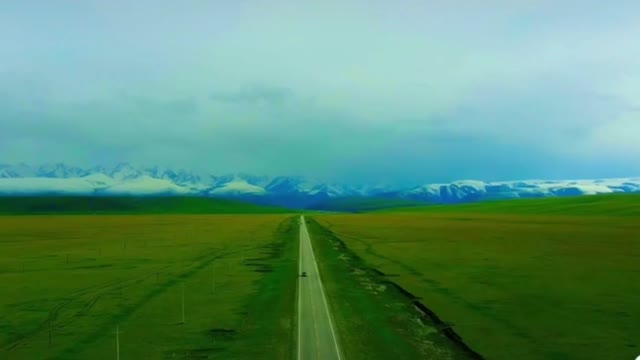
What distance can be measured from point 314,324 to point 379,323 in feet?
11.5

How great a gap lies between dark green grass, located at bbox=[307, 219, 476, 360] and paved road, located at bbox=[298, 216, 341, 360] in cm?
47

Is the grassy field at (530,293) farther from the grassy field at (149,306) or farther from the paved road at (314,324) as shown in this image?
the grassy field at (149,306)

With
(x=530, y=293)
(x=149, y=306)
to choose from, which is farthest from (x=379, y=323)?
(x=530, y=293)

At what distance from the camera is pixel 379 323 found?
3195cm

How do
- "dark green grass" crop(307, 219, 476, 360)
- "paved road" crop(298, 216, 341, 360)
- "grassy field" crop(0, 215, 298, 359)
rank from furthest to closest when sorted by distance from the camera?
"grassy field" crop(0, 215, 298, 359) → "dark green grass" crop(307, 219, 476, 360) → "paved road" crop(298, 216, 341, 360)

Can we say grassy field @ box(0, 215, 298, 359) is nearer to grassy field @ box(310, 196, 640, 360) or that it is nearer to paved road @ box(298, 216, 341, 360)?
paved road @ box(298, 216, 341, 360)

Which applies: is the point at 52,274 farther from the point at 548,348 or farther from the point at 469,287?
the point at 548,348

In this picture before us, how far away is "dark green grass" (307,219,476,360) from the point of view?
26203mm

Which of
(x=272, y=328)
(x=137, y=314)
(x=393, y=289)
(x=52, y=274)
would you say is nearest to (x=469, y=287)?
(x=393, y=289)

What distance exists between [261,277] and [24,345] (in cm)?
2432

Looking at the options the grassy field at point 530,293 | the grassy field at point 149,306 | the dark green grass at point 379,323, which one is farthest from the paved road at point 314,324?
the grassy field at point 530,293

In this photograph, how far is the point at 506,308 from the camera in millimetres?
37969

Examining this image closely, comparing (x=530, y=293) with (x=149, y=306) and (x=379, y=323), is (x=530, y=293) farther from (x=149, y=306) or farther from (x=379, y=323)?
(x=149, y=306)

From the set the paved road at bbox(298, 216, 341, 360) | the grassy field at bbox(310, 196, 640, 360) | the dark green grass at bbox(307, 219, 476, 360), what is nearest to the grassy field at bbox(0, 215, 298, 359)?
the paved road at bbox(298, 216, 341, 360)
